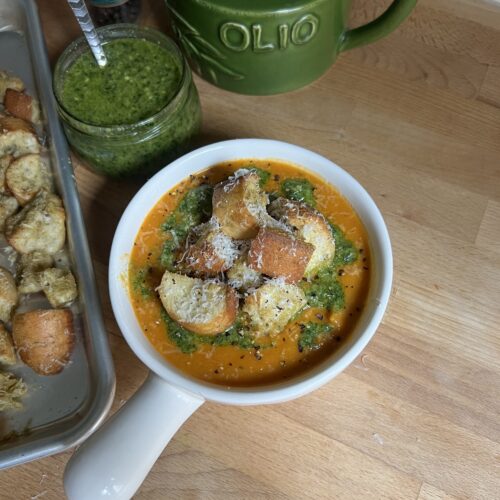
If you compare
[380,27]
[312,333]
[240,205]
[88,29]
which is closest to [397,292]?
[312,333]

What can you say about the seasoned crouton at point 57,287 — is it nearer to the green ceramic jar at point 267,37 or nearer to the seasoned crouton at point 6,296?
the seasoned crouton at point 6,296

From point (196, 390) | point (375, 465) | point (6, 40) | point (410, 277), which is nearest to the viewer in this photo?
point (196, 390)

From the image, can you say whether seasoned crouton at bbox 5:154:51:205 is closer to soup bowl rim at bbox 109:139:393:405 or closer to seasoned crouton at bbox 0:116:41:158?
seasoned crouton at bbox 0:116:41:158

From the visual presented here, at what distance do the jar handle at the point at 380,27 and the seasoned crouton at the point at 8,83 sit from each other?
679mm

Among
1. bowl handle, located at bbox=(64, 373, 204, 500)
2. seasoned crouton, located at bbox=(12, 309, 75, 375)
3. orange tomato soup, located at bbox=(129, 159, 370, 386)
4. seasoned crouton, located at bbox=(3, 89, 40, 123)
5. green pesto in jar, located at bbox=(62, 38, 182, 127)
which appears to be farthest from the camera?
seasoned crouton, located at bbox=(3, 89, 40, 123)

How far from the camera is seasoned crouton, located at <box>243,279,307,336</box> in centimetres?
84

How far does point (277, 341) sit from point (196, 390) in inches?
5.8

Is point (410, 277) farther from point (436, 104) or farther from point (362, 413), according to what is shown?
point (436, 104)

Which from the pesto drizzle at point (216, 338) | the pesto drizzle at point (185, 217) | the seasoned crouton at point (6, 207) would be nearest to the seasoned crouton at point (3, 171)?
the seasoned crouton at point (6, 207)

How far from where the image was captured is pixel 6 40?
135 cm

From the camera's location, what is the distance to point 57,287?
1.00m

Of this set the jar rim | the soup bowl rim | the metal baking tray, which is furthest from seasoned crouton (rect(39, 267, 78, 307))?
the jar rim

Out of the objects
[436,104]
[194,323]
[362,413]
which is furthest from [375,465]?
[436,104]

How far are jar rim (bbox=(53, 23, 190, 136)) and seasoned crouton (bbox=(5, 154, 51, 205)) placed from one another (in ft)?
0.42
